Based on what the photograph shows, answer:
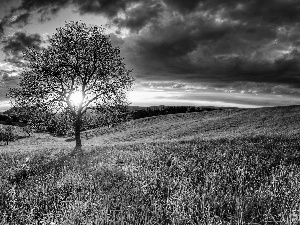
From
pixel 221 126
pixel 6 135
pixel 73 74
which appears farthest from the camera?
pixel 6 135

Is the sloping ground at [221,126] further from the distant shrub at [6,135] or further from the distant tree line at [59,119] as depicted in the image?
the distant shrub at [6,135]

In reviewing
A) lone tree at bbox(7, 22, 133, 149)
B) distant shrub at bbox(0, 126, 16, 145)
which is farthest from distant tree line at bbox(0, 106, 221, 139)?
distant shrub at bbox(0, 126, 16, 145)

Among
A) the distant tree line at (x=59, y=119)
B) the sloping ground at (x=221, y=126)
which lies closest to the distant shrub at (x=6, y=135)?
the sloping ground at (x=221, y=126)

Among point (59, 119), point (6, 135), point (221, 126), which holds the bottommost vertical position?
point (6, 135)

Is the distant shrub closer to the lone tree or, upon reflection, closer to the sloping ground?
the sloping ground

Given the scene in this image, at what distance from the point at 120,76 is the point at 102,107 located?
417 cm

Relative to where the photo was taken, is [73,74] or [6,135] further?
[6,135]

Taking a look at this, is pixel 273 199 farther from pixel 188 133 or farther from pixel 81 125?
pixel 188 133

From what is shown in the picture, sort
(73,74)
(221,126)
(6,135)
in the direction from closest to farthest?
(73,74) → (221,126) → (6,135)

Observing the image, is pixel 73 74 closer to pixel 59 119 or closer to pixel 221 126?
pixel 59 119

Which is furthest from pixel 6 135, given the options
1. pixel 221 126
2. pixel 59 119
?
pixel 221 126

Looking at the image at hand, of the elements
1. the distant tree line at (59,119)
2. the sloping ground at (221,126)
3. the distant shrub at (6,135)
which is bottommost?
the distant shrub at (6,135)

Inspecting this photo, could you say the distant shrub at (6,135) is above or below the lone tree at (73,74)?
below

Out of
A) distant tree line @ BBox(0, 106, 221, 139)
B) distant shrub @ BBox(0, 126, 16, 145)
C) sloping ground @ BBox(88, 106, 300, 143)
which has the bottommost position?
distant shrub @ BBox(0, 126, 16, 145)
